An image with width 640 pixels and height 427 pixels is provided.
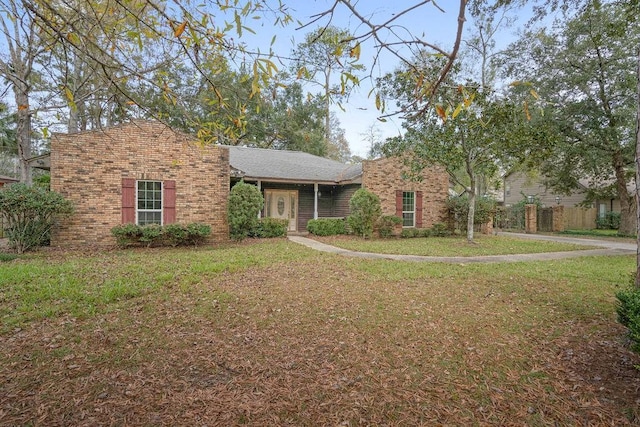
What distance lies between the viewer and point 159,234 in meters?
10.1

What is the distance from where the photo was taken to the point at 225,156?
39.1 feet

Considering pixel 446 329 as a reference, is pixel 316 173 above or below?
above

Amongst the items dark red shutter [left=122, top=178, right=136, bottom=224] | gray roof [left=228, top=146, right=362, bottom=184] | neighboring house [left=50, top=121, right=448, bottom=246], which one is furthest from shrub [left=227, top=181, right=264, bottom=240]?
dark red shutter [left=122, top=178, right=136, bottom=224]

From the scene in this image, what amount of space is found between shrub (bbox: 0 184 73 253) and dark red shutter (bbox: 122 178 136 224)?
144cm

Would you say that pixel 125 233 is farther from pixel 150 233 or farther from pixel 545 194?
pixel 545 194

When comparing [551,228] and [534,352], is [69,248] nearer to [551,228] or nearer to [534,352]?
[534,352]

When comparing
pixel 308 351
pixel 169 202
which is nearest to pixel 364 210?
pixel 169 202

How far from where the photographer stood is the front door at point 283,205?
15.2m

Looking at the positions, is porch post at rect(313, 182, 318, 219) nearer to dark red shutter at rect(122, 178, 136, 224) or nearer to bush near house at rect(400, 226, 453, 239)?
bush near house at rect(400, 226, 453, 239)

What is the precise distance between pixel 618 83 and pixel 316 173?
13.3 meters

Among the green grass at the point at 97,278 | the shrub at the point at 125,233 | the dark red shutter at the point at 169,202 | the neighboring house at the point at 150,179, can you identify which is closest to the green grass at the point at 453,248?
the green grass at the point at 97,278

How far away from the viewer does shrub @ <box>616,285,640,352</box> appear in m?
2.79

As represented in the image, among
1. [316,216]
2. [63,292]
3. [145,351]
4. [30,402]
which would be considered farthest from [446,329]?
[316,216]

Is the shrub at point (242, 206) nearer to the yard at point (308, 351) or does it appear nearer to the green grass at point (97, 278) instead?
the green grass at point (97, 278)
